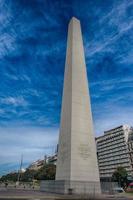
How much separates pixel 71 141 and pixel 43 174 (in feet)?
225

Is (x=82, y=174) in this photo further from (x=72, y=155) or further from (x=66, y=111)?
(x=66, y=111)

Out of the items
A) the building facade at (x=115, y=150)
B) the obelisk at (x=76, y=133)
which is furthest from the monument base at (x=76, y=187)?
the building facade at (x=115, y=150)

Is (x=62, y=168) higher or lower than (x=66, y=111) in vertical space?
lower

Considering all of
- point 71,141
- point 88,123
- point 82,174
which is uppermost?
point 88,123

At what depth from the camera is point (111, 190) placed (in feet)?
93.8

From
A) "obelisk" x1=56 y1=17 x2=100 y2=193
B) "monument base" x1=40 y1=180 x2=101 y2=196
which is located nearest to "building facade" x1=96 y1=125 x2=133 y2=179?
"obelisk" x1=56 y1=17 x2=100 y2=193

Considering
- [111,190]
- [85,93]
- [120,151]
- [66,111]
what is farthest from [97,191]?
[120,151]

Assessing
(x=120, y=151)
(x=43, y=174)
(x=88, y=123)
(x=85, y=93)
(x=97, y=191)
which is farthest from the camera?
(x=120, y=151)

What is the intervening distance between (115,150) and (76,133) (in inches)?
3066

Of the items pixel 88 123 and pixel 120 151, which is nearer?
pixel 88 123

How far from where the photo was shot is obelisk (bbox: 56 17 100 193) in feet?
91.1

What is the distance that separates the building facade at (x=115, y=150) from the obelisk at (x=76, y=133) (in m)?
65.8

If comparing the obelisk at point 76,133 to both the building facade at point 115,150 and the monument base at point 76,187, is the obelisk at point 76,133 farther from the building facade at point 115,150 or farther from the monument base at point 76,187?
the building facade at point 115,150

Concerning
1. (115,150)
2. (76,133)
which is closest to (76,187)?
(76,133)
